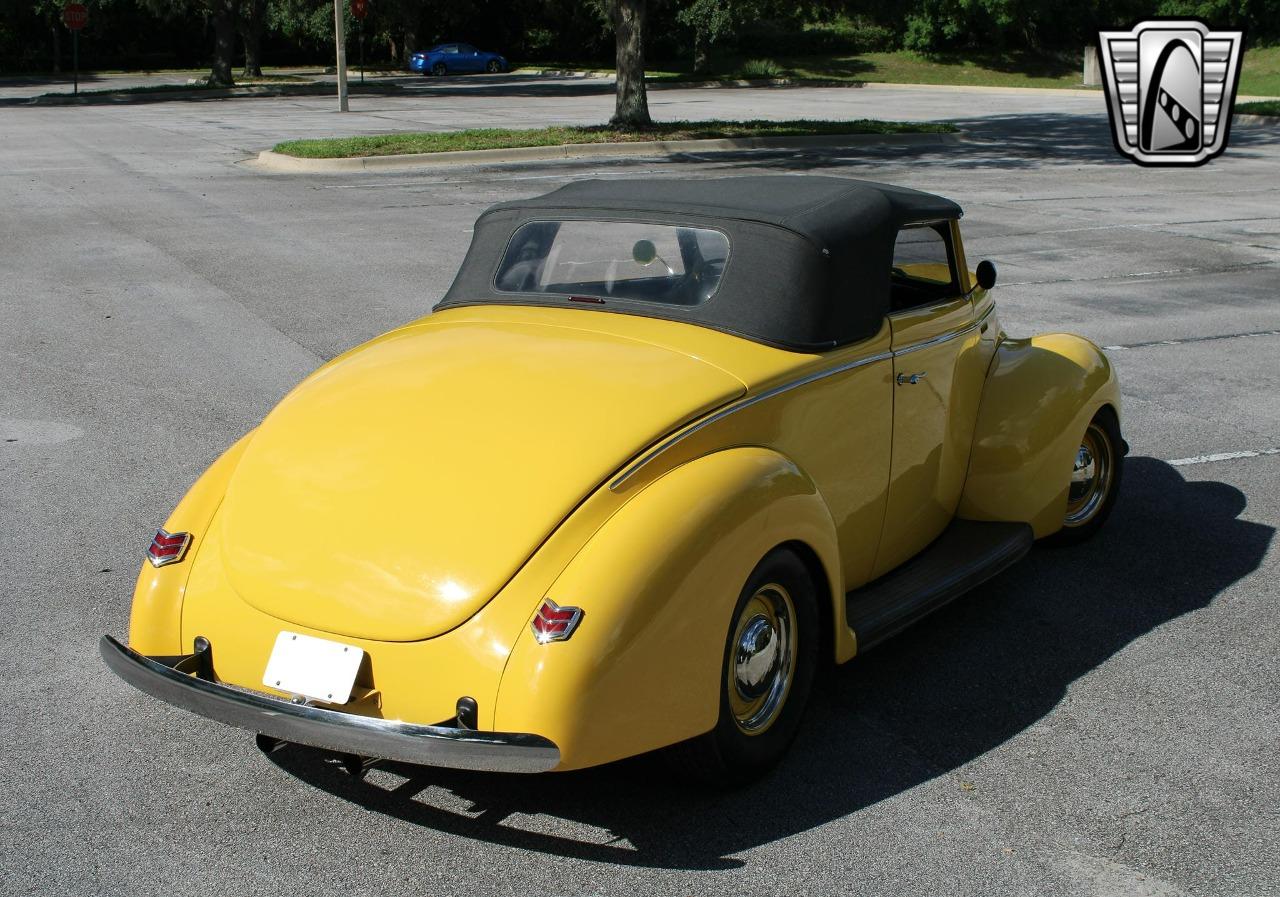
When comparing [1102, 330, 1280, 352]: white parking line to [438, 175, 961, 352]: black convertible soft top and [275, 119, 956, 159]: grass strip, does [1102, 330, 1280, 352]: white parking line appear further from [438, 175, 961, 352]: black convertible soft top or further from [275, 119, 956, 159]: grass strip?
[275, 119, 956, 159]: grass strip

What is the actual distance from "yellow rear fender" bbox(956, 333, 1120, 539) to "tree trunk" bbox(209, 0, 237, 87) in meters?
41.8

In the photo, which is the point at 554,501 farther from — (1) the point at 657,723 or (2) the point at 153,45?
(2) the point at 153,45

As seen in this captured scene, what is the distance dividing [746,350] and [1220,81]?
36739mm

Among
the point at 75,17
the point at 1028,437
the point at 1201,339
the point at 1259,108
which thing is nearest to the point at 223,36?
the point at 75,17

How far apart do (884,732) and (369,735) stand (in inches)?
69.1

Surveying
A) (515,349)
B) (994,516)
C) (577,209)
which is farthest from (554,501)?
(994,516)

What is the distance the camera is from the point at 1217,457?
742cm

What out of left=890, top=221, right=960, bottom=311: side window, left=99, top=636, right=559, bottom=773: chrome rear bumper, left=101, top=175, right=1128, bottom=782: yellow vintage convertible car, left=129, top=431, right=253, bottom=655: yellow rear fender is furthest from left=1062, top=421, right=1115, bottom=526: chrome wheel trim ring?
left=129, top=431, right=253, bottom=655: yellow rear fender

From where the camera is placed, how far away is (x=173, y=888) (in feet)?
11.2

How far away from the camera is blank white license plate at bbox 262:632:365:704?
352cm

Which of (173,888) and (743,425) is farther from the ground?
(743,425)

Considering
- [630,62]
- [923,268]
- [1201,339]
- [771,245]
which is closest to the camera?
[771,245]

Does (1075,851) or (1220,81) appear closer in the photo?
(1075,851)

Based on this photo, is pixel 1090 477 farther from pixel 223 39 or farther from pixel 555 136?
pixel 223 39
